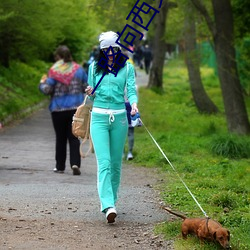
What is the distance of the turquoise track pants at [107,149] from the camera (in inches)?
292

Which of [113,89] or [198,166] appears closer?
[113,89]

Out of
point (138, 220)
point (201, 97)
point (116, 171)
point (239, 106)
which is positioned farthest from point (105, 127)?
point (201, 97)

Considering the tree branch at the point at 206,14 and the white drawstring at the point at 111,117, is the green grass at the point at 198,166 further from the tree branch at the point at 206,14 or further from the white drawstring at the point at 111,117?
the tree branch at the point at 206,14

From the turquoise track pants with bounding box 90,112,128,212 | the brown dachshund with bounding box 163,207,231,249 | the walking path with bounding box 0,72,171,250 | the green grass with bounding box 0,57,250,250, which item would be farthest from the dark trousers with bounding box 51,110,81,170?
the brown dachshund with bounding box 163,207,231,249

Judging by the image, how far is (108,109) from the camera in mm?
7574

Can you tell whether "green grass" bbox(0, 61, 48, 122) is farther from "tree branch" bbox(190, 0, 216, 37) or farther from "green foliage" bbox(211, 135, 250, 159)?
"green foliage" bbox(211, 135, 250, 159)

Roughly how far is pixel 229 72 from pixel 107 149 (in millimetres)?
9152

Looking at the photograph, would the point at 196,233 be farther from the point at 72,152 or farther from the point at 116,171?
the point at 72,152

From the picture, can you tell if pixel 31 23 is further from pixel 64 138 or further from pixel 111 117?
pixel 111 117

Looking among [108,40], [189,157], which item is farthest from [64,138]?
[108,40]

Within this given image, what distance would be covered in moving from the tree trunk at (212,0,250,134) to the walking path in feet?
15.0

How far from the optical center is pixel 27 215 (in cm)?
780

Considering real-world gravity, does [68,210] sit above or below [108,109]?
below

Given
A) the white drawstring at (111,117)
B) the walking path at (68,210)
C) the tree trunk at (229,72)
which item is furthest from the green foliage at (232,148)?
the white drawstring at (111,117)
